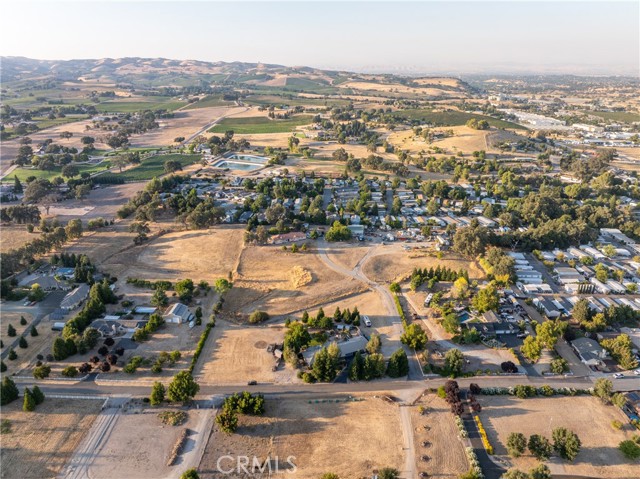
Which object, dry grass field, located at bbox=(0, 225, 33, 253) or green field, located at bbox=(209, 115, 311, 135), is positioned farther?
green field, located at bbox=(209, 115, 311, 135)

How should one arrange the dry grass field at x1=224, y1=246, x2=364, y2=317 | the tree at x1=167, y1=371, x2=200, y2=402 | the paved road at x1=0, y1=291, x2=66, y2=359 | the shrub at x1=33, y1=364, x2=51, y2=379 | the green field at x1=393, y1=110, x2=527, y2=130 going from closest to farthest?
the tree at x1=167, y1=371, x2=200, y2=402 < the shrub at x1=33, y1=364, x2=51, y2=379 < the paved road at x1=0, y1=291, x2=66, y2=359 < the dry grass field at x1=224, y1=246, x2=364, y2=317 < the green field at x1=393, y1=110, x2=527, y2=130

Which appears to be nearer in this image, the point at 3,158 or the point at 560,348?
the point at 560,348

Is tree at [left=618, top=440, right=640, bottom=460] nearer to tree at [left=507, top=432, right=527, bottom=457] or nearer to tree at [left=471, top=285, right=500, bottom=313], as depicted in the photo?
tree at [left=507, top=432, right=527, bottom=457]

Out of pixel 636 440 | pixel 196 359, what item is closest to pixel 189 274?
pixel 196 359

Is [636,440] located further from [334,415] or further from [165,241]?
[165,241]

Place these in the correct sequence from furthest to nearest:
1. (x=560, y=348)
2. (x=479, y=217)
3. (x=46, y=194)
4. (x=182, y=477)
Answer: (x=46, y=194) < (x=479, y=217) < (x=560, y=348) < (x=182, y=477)

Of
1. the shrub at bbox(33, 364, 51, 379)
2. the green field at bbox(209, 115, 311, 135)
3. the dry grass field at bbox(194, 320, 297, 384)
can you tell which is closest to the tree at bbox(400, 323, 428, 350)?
the dry grass field at bbox(194, 320, 297, 384)
